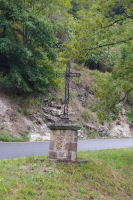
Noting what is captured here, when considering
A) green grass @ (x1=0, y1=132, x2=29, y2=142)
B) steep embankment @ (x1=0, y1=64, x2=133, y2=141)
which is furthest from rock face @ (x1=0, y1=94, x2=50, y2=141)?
green grass @ (x1=0, y1=132, x2=29, y2=142)

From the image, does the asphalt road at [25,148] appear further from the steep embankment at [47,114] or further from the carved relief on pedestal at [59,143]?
the carved relief on pedestal at [59,143]

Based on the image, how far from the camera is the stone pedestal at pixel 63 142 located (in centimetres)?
705

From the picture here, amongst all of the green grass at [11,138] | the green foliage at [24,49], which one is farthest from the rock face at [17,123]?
the green foliage at [24,49]

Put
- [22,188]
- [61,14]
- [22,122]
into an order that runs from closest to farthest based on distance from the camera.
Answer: [22,188] → [22,122] → [61,14]

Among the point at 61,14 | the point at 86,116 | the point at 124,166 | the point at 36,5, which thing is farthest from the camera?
the point at 61,14

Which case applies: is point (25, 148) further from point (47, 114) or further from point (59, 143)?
point (47, 114)

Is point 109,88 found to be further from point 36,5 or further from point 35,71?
point 36,5

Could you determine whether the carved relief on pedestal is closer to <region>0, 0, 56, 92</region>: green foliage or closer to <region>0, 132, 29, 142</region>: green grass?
<region>0, 132, 29, 142</region>: green grass

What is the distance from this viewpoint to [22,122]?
17344 mm

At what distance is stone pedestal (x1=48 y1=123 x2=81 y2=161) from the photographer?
7.05 metres

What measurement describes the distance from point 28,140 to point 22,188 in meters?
11.0

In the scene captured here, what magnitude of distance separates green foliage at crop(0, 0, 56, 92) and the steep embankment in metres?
1.33

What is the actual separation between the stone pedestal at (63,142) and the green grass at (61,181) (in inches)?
14.2

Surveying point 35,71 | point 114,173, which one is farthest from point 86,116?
point 114,173
